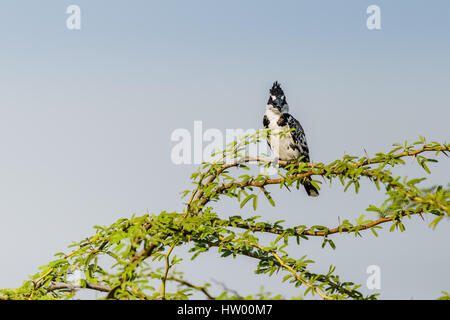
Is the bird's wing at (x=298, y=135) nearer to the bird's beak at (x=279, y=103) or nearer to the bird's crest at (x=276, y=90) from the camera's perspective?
the bird's beak at (x=279, y=103)

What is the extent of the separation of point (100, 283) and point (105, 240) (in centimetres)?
25

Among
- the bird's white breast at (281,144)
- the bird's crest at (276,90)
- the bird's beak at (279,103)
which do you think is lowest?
the bird's white breast at (281,144)

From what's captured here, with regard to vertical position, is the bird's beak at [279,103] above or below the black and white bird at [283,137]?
above

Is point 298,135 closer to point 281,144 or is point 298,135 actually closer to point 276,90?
point 281,144

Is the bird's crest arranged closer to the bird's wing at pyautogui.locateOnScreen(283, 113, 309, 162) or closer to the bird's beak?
the bird's beak

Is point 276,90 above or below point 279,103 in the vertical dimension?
above

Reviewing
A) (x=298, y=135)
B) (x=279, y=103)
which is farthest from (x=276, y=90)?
(x=298, y=135)

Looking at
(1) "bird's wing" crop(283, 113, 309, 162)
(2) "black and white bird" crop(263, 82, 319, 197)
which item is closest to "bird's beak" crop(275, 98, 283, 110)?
(2) "black and white bird" crop(263, 82, 319, 197)

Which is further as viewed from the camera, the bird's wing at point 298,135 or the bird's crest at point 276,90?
the bird's crest at point 276,90

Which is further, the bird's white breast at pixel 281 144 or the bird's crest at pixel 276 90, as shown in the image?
the bird's crest at pixel 276 90

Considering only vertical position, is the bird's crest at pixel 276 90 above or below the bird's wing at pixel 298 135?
above

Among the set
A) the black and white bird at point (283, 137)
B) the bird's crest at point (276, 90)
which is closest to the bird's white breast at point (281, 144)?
the black and white bird at point (283, 137)

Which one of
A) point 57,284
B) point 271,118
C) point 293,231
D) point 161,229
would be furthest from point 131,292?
point 271,118
